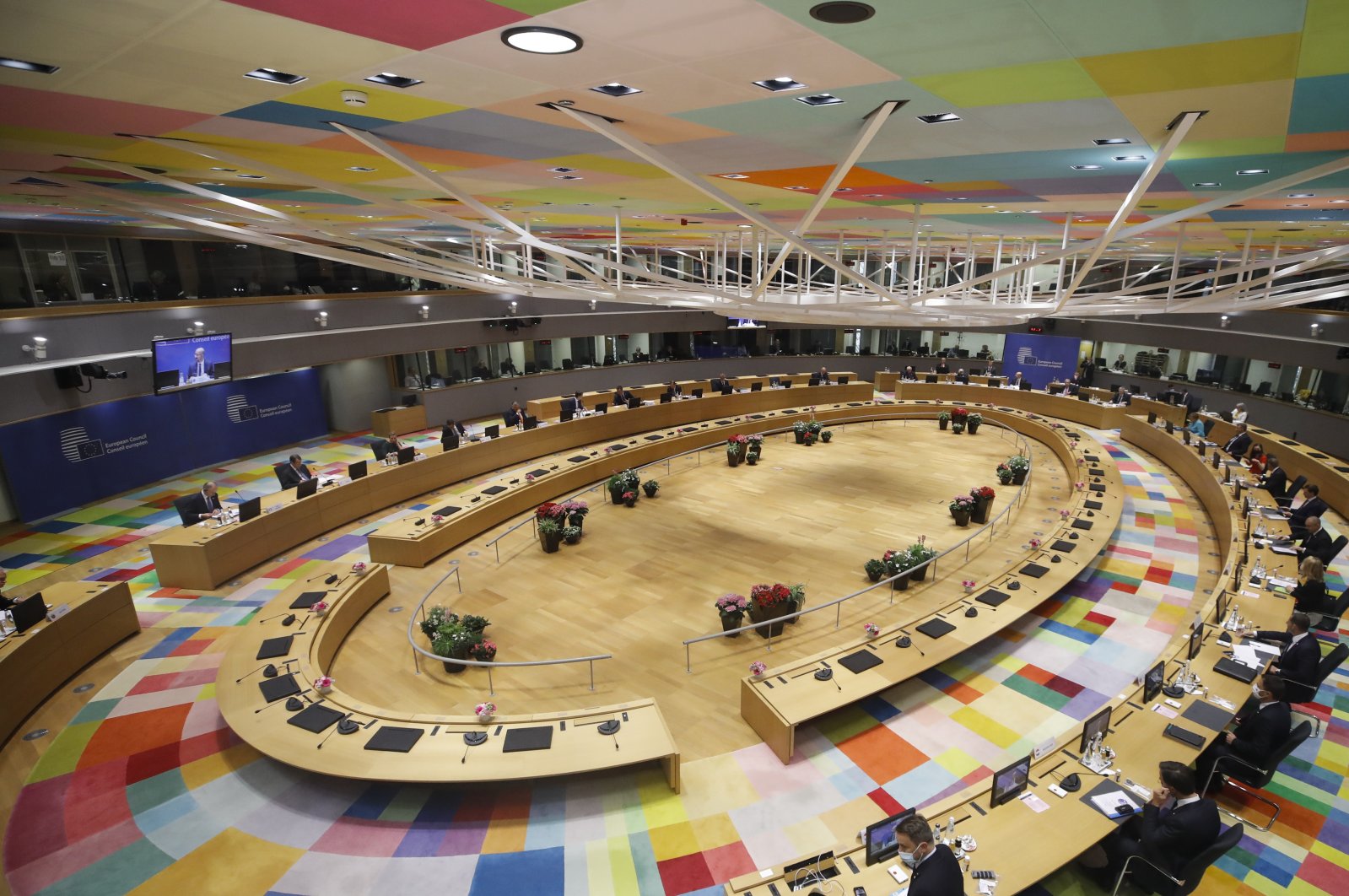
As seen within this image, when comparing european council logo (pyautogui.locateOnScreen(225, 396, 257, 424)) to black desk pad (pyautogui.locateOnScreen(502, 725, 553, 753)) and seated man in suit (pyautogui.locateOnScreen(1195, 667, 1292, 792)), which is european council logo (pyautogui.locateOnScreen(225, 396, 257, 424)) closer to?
black desk pad (pyautogui.locateOnScreen(502, 725, 553, 753))

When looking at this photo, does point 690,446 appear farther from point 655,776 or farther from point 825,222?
point 655,776

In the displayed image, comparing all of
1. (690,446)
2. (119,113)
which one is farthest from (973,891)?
(690,446)

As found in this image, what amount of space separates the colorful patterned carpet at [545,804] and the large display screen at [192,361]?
6.33 metres

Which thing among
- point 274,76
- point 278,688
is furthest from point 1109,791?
point 278,688

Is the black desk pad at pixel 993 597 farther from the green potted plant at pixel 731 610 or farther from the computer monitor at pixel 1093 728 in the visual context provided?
the green potted plant at pixel 731 610

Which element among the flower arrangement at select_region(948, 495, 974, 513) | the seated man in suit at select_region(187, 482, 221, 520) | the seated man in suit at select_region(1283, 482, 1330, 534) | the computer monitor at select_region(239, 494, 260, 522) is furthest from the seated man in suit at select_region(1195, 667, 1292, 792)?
the seated man in suit at select_region(187, 482, 221, 520)

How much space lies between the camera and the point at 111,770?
6.50m

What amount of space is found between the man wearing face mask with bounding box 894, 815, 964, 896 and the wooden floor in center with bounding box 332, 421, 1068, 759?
9.53 feet

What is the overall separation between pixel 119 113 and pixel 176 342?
10.8 metres

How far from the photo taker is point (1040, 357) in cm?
2489

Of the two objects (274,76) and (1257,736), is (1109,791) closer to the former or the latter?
(1257,736)

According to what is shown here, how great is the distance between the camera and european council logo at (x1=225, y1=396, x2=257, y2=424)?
1659cm

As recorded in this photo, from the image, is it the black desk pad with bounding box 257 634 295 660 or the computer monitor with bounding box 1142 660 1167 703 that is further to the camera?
the black desk pad with bounding box 257 634 295 660

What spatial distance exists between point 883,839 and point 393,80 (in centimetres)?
581
